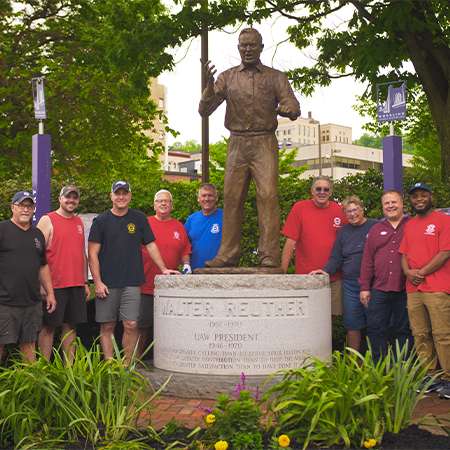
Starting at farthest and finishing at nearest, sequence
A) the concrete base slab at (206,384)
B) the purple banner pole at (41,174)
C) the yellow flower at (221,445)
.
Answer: the purple banner pole at (41,174)
the concrete base slab at (206,384)
the yellow flower at (221,445)

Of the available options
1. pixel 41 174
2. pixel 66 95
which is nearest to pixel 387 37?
pixel 41 174

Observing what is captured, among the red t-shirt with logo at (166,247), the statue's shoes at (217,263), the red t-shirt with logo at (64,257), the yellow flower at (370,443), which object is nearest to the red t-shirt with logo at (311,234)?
the statue's shoes at (217,263)

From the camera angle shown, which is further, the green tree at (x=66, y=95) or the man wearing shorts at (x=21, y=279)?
the green tree at (x=66, y=95)

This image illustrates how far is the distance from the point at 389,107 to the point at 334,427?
4582mm

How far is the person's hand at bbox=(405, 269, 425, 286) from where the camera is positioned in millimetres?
4637

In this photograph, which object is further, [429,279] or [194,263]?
[194,263]

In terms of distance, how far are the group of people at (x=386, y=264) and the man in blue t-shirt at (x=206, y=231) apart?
79cm

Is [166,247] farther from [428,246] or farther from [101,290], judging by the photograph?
[428,246]

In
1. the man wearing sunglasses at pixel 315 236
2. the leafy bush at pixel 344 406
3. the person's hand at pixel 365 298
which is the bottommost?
the leafy bush at pixel 344 406

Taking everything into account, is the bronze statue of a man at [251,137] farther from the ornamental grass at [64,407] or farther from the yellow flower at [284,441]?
the yellow flower at [284,441]

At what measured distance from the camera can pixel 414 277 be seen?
Answer: 15.3 feet

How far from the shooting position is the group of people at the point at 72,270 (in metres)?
4.44

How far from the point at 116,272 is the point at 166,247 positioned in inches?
29.2

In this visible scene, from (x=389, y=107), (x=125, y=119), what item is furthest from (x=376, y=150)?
(x=389, y=107)
